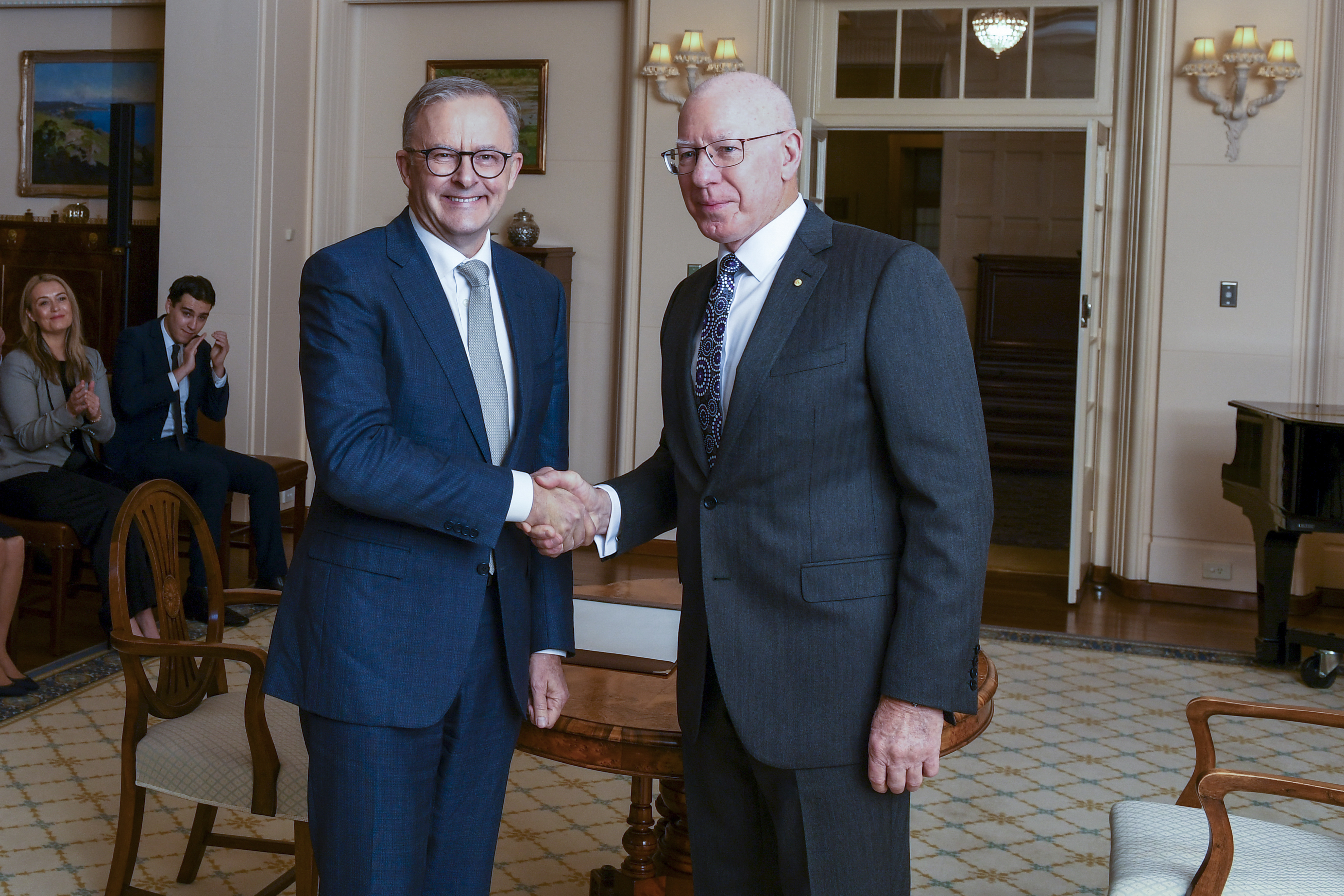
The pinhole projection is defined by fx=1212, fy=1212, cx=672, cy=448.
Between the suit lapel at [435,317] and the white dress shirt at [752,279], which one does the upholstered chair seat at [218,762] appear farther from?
the white dress shirt at [752,279]

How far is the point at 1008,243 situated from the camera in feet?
37.7

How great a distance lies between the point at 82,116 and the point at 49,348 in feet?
10.9

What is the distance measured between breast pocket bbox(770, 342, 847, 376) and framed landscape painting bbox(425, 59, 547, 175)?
19.4 ft

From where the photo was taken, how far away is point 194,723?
2766 millimetres

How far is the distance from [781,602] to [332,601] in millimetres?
666

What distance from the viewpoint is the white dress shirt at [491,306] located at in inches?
71.3

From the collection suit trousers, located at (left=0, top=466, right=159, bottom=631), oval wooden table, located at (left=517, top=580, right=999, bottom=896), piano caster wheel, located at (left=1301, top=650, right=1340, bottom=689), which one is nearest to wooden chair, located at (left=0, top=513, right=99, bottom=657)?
suit trousers, located at (left=0, top=466, right=159, bottom=631)

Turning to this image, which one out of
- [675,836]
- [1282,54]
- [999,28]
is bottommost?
[675,836]

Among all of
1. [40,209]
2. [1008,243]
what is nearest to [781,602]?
[40,209]

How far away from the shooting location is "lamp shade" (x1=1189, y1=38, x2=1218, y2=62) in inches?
241

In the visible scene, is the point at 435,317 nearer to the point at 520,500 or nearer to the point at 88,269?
the point at 520,500

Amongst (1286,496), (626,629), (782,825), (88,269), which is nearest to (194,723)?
(626,629)

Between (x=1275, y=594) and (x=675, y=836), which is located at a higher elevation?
(x=1275, y=594)

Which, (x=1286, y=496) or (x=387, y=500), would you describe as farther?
(x=1286, y=496)
